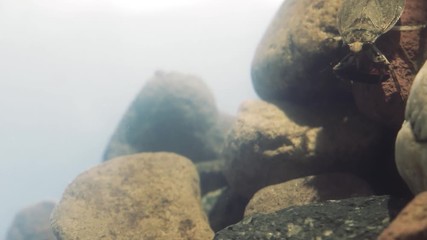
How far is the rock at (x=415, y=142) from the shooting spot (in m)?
2.86

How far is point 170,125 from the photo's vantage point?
10.2 m

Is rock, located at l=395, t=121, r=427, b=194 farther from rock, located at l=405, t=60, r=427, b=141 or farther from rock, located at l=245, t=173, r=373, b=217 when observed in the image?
rock, located at l=245, t=173, r=373, b=217

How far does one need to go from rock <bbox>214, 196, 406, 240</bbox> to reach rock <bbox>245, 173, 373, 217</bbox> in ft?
3.66

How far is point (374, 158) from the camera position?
500cm

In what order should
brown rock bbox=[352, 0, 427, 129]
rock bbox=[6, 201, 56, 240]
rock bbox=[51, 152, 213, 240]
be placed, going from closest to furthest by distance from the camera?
brown rock bbox=[352, 0, 427, 129]
rock bbox=[51, 152, 213, 240]
rock bbox=[6, 201, 56, 240]

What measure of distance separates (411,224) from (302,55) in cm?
305

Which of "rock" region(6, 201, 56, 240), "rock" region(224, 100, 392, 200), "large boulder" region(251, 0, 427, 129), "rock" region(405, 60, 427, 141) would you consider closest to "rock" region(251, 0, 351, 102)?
"large boulder" region(251, 0, 427, 129)

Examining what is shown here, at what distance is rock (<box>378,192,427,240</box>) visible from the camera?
2260mm

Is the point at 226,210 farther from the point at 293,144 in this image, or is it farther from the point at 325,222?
the point at 325,222

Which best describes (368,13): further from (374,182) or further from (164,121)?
(164,121)

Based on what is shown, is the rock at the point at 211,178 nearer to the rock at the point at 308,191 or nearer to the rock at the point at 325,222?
the rock at the point at 308,191

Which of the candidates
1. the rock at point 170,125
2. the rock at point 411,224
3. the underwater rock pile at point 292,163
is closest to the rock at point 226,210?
the underwater rock pile at point 292,163

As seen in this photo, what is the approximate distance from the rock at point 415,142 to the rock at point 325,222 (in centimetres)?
29

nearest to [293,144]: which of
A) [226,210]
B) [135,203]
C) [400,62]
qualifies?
[400,62]
